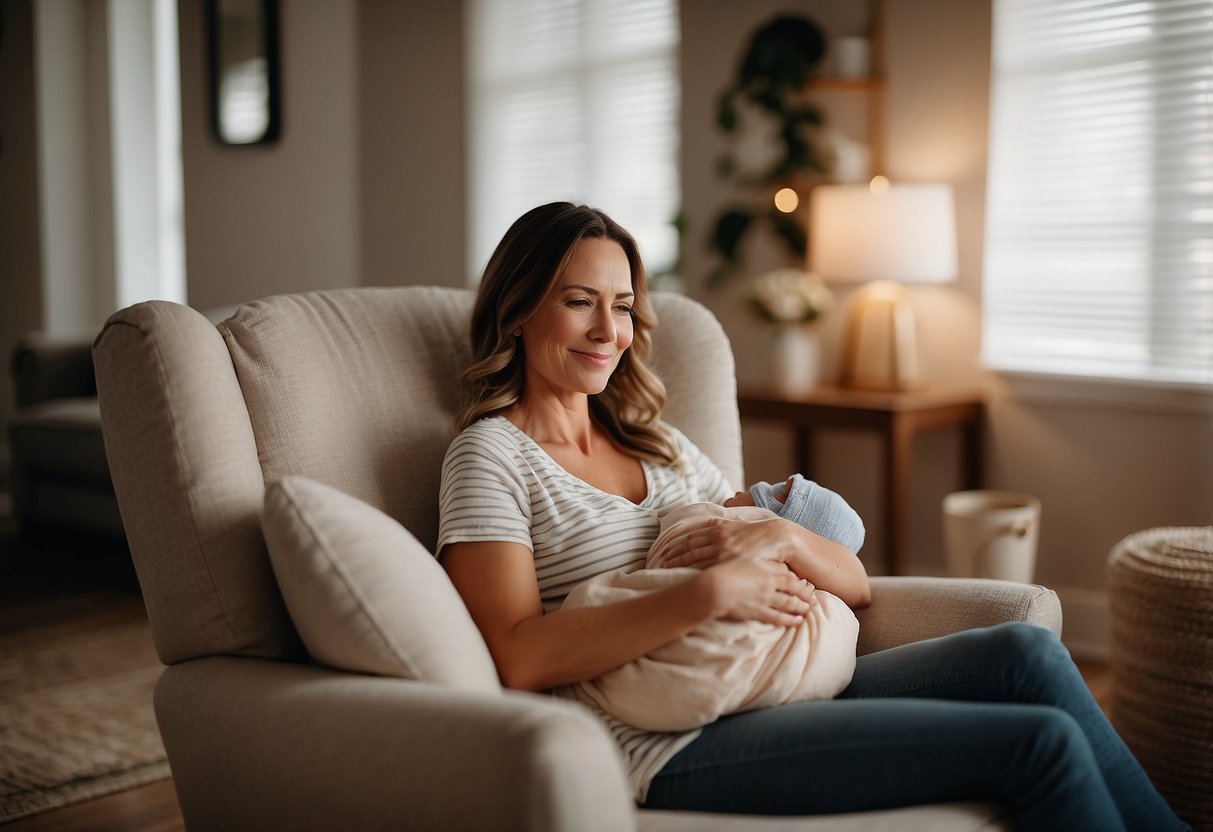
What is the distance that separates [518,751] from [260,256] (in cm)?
430

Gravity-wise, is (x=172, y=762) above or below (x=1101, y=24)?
below

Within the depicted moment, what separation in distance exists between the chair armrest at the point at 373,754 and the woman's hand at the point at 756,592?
25 centimetres

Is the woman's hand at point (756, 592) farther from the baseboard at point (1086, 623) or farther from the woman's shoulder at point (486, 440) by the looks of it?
the baseboard at point (1086, 623)

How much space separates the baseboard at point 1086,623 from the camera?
10.8 feet

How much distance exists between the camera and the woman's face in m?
1.68

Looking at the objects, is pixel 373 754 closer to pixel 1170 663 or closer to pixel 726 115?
pixel 1170 663

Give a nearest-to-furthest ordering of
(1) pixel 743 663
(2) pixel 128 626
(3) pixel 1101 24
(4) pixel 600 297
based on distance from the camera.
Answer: (1) pixel 743 663 < (4) pixel 600 297 < (3) pixel 1101 24 < (2) pixel 128 626

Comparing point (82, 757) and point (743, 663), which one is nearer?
point (743, 663)

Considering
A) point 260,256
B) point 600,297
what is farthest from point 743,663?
point 260,256

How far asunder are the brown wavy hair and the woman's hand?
40cm

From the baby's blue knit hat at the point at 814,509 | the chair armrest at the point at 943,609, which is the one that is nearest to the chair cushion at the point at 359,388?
the baby's blue knit hat at the point at 814,509

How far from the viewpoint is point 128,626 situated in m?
3.51

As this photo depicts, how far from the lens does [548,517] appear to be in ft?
5.21

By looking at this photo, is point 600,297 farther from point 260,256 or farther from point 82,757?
point 260,256
